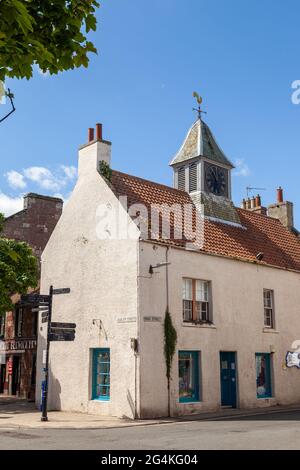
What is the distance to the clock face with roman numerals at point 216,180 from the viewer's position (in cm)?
2608

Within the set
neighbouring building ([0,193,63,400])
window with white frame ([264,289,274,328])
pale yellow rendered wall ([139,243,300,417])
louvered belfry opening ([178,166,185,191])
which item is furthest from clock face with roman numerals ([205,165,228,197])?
neighbouring building ([0,193,63,400])

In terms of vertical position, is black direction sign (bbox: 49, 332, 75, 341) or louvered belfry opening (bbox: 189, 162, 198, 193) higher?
louvered belfry opening (bbox: 189, 162, 198, 193)

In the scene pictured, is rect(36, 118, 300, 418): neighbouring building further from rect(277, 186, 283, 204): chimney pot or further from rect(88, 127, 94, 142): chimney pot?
rect(277, 186, 283, 204): chimney pot

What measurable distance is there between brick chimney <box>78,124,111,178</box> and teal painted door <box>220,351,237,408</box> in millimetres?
9432

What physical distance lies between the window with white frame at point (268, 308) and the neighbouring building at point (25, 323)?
1266 cm

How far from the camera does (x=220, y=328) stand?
2205cm

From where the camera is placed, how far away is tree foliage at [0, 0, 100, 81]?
4838mm

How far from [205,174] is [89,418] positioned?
41.5 ft

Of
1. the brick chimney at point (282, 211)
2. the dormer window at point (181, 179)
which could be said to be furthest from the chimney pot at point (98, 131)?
the brick chimney at point (282, 211)

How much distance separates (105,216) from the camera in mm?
21625

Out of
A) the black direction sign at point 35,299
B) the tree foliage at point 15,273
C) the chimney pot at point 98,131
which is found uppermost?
the chimney pot at point 98,131

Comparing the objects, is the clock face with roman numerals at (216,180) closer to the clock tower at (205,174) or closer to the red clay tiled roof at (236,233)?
the clock tower at (205,174)

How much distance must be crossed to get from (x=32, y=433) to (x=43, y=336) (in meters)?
8.66

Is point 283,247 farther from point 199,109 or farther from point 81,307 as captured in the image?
point 81,307
